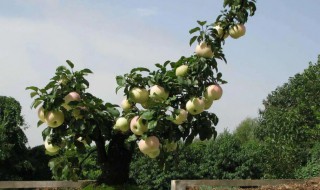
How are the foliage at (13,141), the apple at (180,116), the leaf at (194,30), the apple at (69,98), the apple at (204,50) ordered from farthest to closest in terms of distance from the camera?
the foliage at (13,141), the leaf at (194,30), the apple at (204,50), the apple at (69,98), the apple at (180,116)

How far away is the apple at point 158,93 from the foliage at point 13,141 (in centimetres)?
1179

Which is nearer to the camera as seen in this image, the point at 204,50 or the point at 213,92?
the point at 213,92

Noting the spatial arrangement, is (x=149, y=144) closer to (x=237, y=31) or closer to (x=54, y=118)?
(x=54, y=118)

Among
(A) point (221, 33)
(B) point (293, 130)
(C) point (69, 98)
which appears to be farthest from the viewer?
(B) point (293, 130)

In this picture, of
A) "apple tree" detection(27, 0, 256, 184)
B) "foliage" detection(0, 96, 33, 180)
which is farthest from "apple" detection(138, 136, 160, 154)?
"foliage" detection(0, 96, 33, 180)

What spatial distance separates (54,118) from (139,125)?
1.43 feet

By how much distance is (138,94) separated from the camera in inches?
108

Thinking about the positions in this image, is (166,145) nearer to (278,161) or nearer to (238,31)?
(238,31)

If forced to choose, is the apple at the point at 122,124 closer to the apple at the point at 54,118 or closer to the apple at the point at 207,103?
the apple at the point at 54,118

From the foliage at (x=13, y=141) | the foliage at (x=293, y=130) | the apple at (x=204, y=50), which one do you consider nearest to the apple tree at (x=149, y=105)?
the apple at (x=204, y=50)

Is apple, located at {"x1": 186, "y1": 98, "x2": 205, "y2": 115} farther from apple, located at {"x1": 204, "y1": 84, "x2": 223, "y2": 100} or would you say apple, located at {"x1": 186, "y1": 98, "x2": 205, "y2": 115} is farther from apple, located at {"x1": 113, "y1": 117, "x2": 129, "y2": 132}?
apple, located at {"x1": 113, "y1": 117, "x2": 129, "y2": 132}

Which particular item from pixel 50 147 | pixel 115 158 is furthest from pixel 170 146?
pixel 50 147

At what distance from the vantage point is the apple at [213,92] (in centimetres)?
272

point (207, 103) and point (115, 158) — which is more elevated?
point (207, 103)
